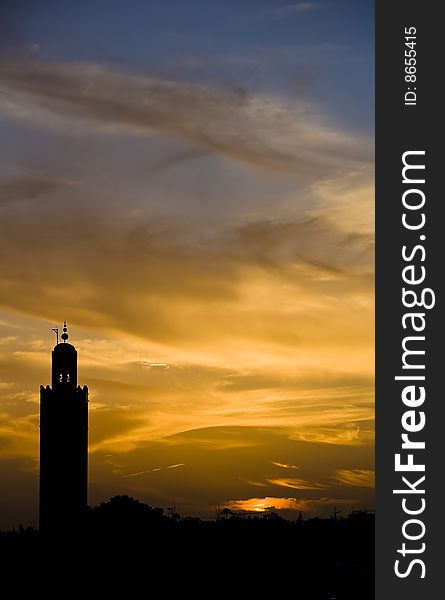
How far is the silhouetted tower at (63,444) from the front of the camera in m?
68.2

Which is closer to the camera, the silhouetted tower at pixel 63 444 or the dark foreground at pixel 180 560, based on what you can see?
the dark foreground at pixel 180 560

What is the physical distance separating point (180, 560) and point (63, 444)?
1050 cm

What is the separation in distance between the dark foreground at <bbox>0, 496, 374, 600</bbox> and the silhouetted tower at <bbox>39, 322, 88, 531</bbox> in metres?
0.98

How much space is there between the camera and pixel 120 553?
→ 6575 cm

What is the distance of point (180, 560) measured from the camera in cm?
6425

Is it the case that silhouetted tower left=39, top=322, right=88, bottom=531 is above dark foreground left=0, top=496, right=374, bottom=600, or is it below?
above

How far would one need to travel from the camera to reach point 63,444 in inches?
2712

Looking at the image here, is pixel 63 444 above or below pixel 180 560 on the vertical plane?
above

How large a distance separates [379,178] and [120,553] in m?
48.7

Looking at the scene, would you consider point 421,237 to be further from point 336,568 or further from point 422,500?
point 336,568

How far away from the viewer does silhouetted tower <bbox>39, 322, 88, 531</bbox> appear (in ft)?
224

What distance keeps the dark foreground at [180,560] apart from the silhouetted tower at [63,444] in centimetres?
98

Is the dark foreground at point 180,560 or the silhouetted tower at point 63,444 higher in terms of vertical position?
the silhouetted tower at point 63,444

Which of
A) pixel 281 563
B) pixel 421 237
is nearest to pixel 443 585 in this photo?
pixel 421 237
